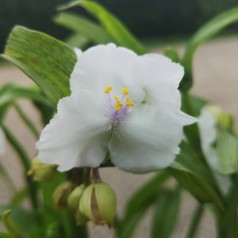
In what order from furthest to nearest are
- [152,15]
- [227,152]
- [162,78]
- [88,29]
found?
[152,15] < [88,29] < [227,152] < [162,78]

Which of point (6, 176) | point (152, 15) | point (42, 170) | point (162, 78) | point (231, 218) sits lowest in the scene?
point (152, 15)

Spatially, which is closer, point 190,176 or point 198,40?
point 190,176

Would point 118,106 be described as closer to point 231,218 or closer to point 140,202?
point 231,218

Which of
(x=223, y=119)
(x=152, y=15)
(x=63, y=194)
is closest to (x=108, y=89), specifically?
(x=63, y=194)

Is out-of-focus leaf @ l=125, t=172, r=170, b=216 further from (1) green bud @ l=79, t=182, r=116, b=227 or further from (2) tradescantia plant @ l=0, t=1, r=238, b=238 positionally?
(1) green bud @ l=79, t=182, r=116, b=227

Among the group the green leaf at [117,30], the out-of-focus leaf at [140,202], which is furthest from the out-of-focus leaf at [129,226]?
the green leaf at [117,30]

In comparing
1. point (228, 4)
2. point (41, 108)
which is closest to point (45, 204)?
point (41, 108)

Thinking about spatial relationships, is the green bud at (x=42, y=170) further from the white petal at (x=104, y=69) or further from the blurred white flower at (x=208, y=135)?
the blurred white flower at (x=208, y=135)

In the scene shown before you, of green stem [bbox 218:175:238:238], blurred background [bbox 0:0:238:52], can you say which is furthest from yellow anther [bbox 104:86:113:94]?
blurred background [bbox 0:0:238:52]
